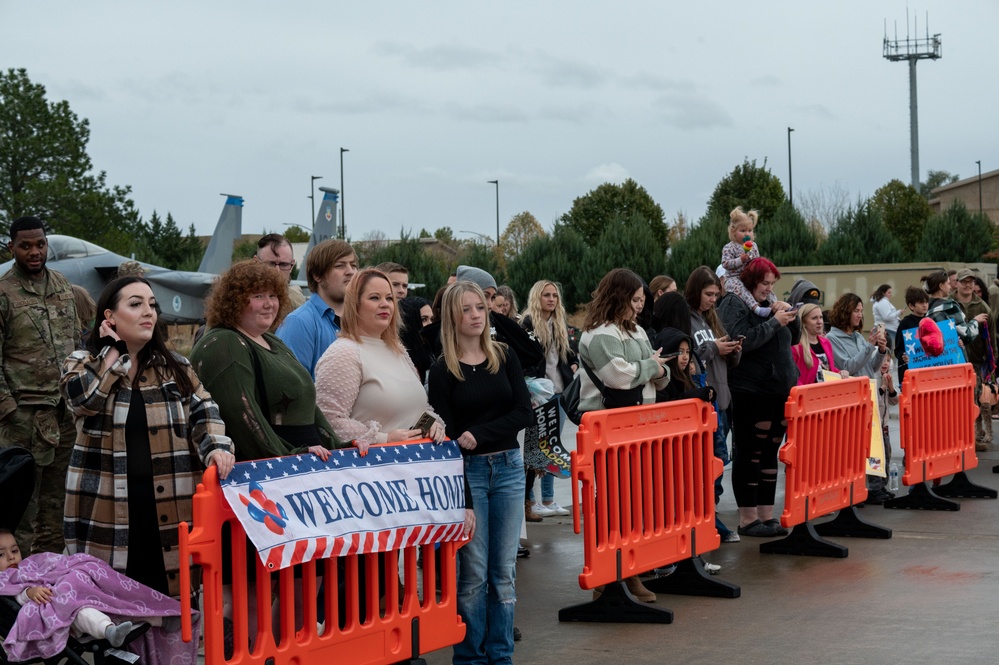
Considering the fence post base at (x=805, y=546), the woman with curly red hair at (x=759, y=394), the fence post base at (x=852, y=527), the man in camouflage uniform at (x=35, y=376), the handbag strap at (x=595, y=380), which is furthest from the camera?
the fence post base at (x=852, y=527)

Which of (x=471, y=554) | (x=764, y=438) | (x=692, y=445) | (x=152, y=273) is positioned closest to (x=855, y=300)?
(x=764, y=438)

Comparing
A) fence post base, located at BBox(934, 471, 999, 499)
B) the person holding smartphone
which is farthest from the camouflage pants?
fence post base, located at BBox(934, 471, 999, 499)

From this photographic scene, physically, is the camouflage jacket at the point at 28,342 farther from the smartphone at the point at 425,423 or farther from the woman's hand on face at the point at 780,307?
the woman's hand on face at the point at 780,307

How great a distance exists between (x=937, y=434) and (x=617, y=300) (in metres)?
4.60

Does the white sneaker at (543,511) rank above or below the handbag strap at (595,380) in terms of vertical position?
below

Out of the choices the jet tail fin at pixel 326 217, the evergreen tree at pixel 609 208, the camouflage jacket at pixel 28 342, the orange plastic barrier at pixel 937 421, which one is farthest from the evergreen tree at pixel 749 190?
the camouflage jacket at pixel 28 342

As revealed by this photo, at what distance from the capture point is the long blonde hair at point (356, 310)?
5.37 m

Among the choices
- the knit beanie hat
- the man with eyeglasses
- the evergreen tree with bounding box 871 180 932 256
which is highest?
the evergreen tree with bounding box 871 180 932 256

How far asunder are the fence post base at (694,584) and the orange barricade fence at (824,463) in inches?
42.8

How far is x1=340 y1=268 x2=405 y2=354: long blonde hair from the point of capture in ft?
17.6

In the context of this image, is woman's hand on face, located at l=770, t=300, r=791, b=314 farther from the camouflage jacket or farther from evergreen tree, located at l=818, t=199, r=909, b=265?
evergreen tree, located at l=818, t=199, r=909, b=265

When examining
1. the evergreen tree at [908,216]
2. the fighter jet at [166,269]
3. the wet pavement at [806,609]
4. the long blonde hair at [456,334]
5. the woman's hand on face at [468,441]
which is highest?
the evergreen tree at [908,216]

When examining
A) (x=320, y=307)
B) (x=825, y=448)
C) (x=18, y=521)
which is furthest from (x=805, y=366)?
(x=18, y=521)

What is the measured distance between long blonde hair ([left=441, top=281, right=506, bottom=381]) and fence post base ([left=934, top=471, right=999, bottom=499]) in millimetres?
6878
